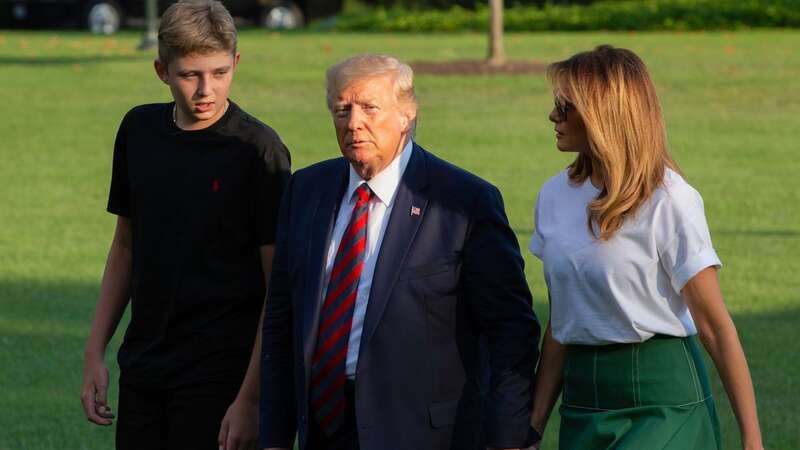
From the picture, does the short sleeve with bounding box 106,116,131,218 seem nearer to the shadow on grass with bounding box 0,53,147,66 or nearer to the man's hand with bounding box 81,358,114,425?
the man's hand with bounding box 81,358,114,425

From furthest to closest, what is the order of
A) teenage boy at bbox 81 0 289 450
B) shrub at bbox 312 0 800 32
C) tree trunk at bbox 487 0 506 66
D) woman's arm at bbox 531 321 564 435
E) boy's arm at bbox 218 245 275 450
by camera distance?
shrub at bbox 312 0 800 32 < tree trunk at bbox 487 0 506 66 < teenage boy at bbox 81 0 289 450 < boy's arm at bbox 218 245 275 450 < woman's arm at bbox 531 321 564 435

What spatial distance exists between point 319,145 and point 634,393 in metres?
14.2

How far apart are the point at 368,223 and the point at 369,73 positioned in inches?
16.1

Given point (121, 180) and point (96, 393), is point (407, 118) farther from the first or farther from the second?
point (96, 393)

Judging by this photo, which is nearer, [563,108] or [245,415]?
[563,108]

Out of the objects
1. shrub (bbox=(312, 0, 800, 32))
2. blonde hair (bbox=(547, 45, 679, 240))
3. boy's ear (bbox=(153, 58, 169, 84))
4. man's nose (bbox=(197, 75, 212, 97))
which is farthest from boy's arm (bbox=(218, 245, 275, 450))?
shrub (bbox=(312, 0, 800, 32))

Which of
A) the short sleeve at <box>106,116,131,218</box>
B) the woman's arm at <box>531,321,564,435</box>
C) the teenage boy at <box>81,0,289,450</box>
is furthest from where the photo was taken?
the short sleeve at <box>106,116,131,218</box>

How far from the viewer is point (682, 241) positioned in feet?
13.2

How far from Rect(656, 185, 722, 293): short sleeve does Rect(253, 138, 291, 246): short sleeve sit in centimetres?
117

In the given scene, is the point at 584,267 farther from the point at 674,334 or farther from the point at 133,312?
the point at 133,312

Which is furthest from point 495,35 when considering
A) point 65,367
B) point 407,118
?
point 407,118

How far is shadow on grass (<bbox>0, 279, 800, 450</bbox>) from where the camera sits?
24.2 feet

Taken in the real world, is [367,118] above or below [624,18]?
above

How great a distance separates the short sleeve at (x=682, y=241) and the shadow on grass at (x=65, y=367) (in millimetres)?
3209
